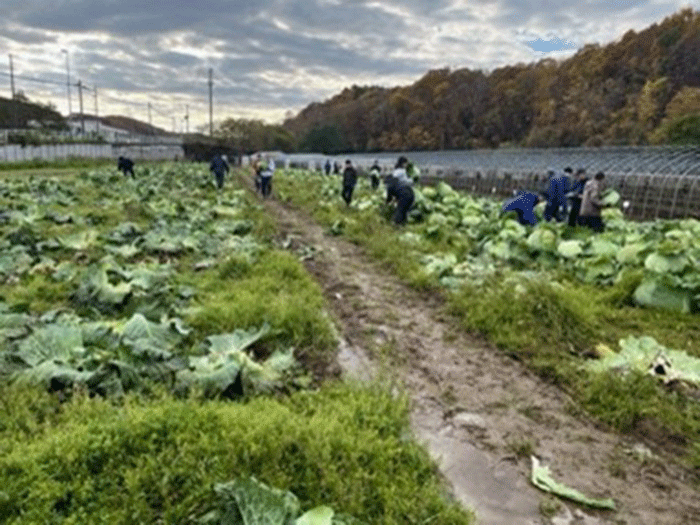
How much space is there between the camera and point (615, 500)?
138 inches

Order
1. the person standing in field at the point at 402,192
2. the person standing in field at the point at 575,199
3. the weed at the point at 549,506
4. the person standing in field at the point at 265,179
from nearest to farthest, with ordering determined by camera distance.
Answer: the weed at the point at 549,506
the person standing in field at the point at 575,199
the person standing in field at the point at 402,192
the person standing in field at the point at 265,179

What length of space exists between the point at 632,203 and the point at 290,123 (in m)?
119

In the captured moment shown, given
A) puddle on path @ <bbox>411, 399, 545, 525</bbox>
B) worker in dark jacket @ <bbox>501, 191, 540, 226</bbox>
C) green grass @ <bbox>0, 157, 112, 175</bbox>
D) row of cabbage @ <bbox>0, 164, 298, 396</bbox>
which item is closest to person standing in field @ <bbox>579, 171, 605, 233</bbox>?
worker in dark jacket @ <bbox>501, 191, 540, 226</bbox>

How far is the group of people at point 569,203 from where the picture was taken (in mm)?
12047

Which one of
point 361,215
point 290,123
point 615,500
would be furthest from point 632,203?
point 290,123

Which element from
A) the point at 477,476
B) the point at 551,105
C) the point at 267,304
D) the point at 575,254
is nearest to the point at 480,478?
the point at 477,476

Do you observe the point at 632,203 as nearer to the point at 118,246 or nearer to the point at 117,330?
the point at 118,246

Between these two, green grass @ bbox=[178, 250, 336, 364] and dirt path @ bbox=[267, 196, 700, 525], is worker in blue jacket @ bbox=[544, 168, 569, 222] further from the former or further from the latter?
dirt path @ bbox=[267, 196, 700, 525]

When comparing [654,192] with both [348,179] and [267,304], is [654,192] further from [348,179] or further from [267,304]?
[267,304]

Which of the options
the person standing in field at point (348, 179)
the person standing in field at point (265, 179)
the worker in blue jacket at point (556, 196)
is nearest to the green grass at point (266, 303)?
the worker in blue jacket at point (556, 196)

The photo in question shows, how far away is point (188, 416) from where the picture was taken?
3.50 m

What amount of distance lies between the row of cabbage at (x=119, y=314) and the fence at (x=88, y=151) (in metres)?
38.9

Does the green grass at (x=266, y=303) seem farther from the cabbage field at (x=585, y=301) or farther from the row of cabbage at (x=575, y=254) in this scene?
the row of cabbage at (x=575, y=254)

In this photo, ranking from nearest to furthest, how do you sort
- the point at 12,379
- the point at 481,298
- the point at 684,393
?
the point at 12,379
the point at 684,393
the point at 481,298
